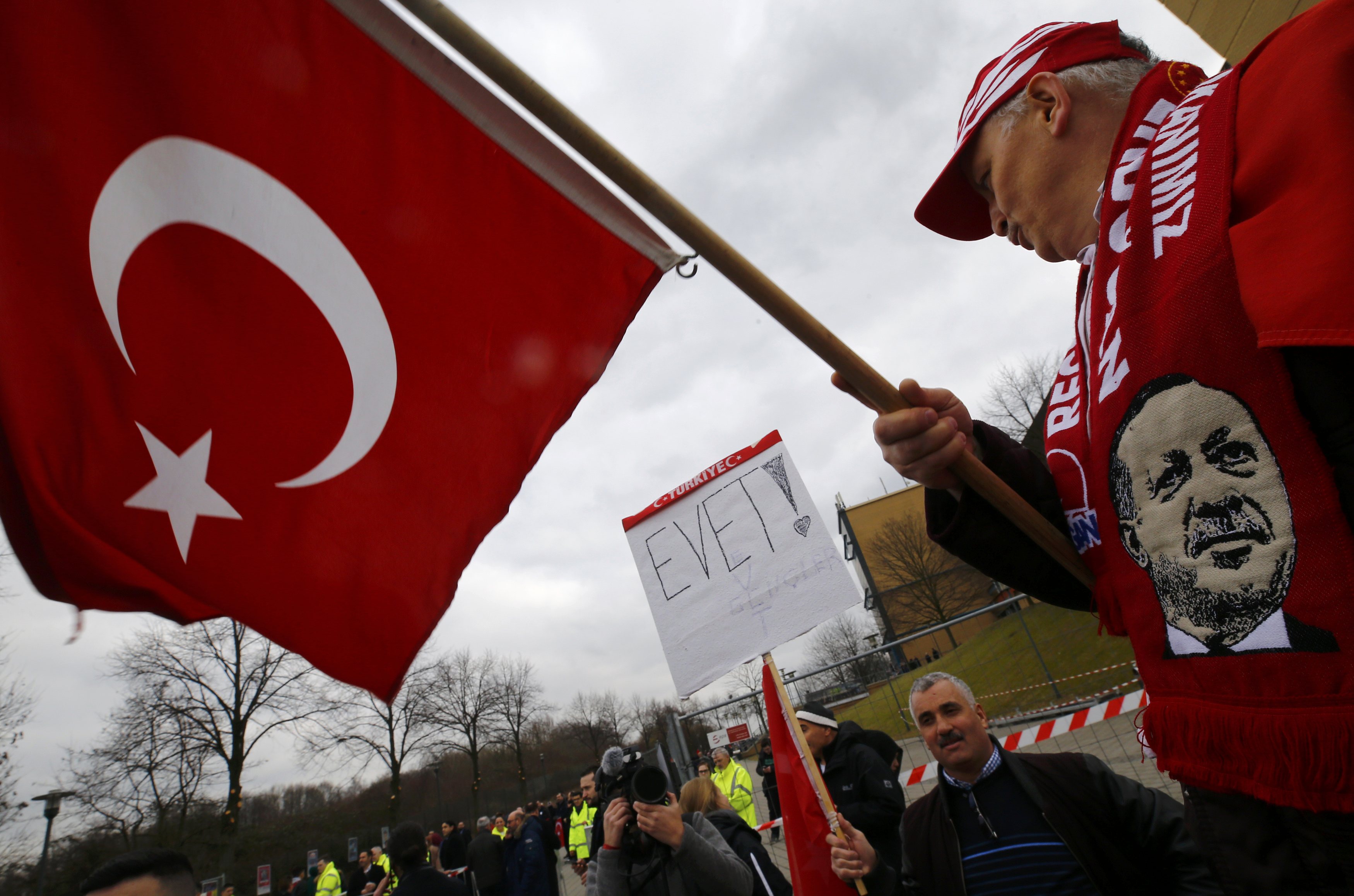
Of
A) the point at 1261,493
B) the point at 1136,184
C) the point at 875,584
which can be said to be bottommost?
the point at 1261,493

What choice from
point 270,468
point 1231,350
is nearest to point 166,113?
point 270,468

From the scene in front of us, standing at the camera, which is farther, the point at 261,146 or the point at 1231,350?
the point at 261,146

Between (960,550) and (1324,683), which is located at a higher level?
(960,550)

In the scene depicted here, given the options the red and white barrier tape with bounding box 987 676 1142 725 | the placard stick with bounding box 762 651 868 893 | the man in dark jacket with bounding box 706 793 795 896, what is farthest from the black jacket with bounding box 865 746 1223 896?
the red and white barrier tape with bounding box 987 676 1142 725

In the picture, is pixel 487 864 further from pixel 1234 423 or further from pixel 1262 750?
pixel 1234 423

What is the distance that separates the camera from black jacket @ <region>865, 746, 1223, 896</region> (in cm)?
223

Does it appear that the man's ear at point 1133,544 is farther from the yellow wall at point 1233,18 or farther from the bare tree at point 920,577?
the bare tree at point 920,577

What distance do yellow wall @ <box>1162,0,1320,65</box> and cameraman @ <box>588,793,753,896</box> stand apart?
5.67 metres

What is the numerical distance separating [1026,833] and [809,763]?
0.83 meters

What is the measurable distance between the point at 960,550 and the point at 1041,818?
1636 mm

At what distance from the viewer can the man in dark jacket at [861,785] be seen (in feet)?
13.3

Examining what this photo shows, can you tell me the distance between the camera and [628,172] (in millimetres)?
1350

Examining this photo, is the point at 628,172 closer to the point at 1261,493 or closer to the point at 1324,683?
the point at 1261,493

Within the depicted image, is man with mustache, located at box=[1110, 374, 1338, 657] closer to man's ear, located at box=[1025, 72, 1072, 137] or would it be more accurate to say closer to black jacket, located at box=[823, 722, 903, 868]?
man's ear, located at box=[1025, 72, 1072, 137]
